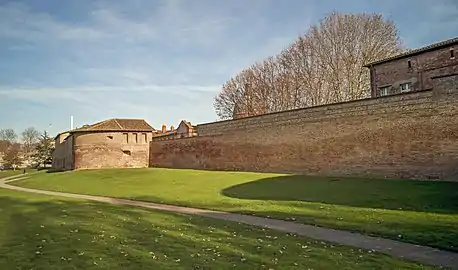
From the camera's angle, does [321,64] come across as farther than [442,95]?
Yes

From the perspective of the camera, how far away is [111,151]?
42094 millimetres

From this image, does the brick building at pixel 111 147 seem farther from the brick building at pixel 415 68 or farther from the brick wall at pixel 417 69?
the brick wall at pixel 417 69

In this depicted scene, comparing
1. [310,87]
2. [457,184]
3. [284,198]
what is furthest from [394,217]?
[310,87]

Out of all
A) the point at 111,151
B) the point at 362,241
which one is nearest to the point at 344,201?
the point at 362,241

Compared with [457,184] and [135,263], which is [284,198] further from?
[135,263]

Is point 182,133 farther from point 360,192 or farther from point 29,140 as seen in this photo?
point 29,140

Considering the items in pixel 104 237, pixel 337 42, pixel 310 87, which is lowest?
pixel 104 237

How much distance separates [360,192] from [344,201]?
1.77m

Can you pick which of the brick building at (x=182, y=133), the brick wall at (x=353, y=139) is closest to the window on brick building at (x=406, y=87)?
the brick wall at (x=353, y=139)

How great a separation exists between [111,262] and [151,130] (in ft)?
121

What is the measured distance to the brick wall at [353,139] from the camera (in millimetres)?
17531

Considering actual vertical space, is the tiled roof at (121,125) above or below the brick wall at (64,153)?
above

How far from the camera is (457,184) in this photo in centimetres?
1582

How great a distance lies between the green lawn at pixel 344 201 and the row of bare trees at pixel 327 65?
15.9m
